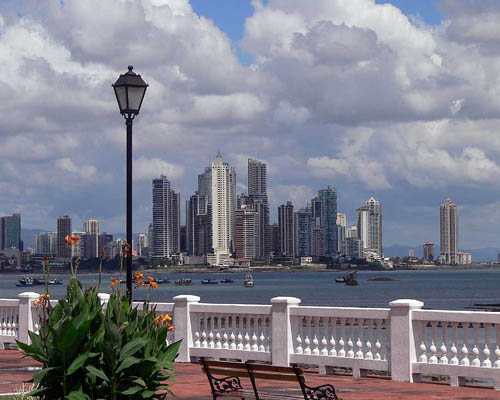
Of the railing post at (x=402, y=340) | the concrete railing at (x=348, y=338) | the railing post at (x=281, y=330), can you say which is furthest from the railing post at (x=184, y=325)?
the railing post at (x=402, y=340)

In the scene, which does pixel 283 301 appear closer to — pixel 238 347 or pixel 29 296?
pixel 238 347

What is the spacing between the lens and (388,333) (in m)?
18.1

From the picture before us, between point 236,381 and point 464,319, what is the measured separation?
16.5ft

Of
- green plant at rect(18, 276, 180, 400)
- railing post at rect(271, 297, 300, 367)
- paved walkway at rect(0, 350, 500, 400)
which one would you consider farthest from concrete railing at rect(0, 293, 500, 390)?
green plant at rect(18, 276, 180, 400)

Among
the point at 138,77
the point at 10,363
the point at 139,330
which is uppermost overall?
the point at 138,77

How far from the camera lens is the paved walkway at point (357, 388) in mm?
15648

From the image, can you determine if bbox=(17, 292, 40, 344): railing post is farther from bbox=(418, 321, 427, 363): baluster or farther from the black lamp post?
bbox=(418, 321, 427, 363): baluster

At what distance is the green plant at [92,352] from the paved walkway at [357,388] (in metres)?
3.82

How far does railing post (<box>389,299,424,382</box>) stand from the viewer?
1770cm

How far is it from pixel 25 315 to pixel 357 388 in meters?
11.7

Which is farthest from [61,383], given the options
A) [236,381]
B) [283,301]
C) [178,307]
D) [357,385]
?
[178,307]

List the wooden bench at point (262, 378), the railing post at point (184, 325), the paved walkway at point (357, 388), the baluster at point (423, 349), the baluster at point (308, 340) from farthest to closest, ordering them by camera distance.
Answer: the railing post at point (184, 325) < the baluster at point (308, 340) < the baluster at point (423, 349) < the paved walkway at point (357, 388) < the wooden bench at point (262, 378)

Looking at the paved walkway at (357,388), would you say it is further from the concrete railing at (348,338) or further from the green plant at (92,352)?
the green plant at (92,352)

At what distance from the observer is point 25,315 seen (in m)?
25.9
